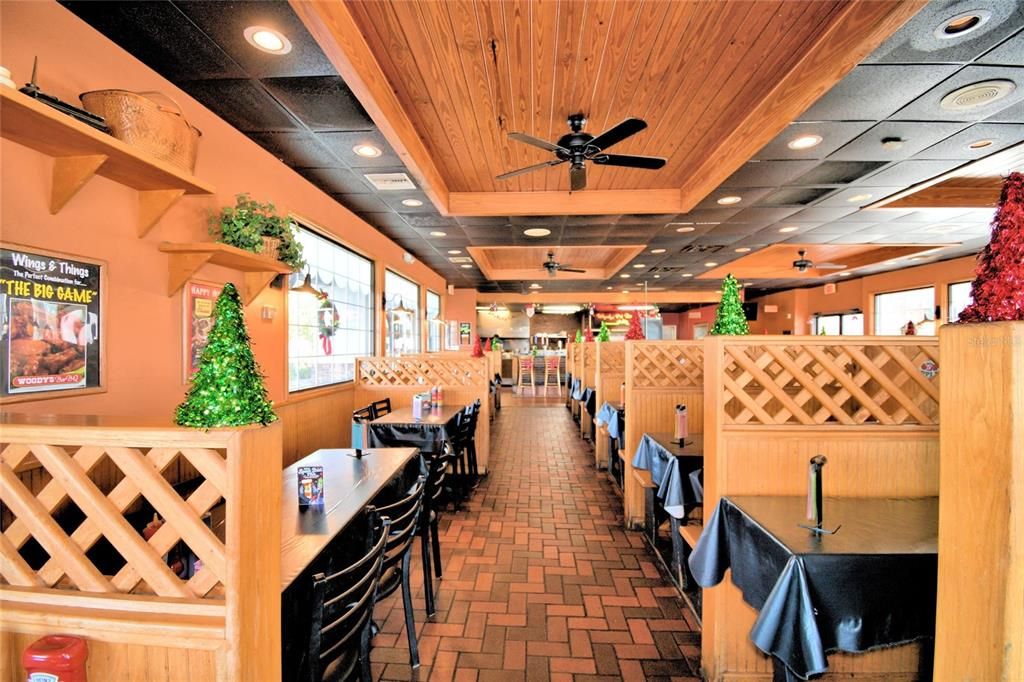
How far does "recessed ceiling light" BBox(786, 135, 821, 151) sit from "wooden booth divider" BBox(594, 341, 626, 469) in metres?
2.53

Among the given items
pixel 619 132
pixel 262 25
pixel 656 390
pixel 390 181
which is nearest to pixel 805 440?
pixel 656 390

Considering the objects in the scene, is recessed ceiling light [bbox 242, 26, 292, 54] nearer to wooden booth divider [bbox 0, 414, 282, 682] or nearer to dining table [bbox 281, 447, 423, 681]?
wooden booth divider [bbox 0, 414, 282, 682]

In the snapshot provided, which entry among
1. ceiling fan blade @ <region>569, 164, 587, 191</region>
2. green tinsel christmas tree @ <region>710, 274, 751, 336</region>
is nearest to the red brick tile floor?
green tinsel christmas tree @ <region>710, 274, 751, 336</region>

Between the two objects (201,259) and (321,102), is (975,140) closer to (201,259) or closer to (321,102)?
(321,102)

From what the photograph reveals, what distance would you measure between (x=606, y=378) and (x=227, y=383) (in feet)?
15.8

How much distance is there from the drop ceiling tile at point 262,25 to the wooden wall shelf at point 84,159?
0.71 m

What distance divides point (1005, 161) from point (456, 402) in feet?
18.7

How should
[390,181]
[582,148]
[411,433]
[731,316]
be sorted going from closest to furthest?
1. [731,316]
2. [582,148]
3. [411,433]
4. [390,181]

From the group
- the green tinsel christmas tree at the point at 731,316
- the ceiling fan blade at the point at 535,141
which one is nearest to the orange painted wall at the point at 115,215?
the ceiling fan blade at the point at 535,141

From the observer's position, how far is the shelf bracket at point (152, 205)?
7.41 feet

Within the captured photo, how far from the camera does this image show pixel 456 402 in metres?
5.56

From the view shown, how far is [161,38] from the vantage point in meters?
2.18

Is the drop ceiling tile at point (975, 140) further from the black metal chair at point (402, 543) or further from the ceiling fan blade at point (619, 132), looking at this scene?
the black metal chair at point (402, 543)

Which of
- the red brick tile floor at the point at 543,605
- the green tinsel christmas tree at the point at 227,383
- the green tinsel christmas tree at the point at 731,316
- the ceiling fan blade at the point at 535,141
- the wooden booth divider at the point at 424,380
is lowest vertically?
the red brick tile floor at the point at 543,605
